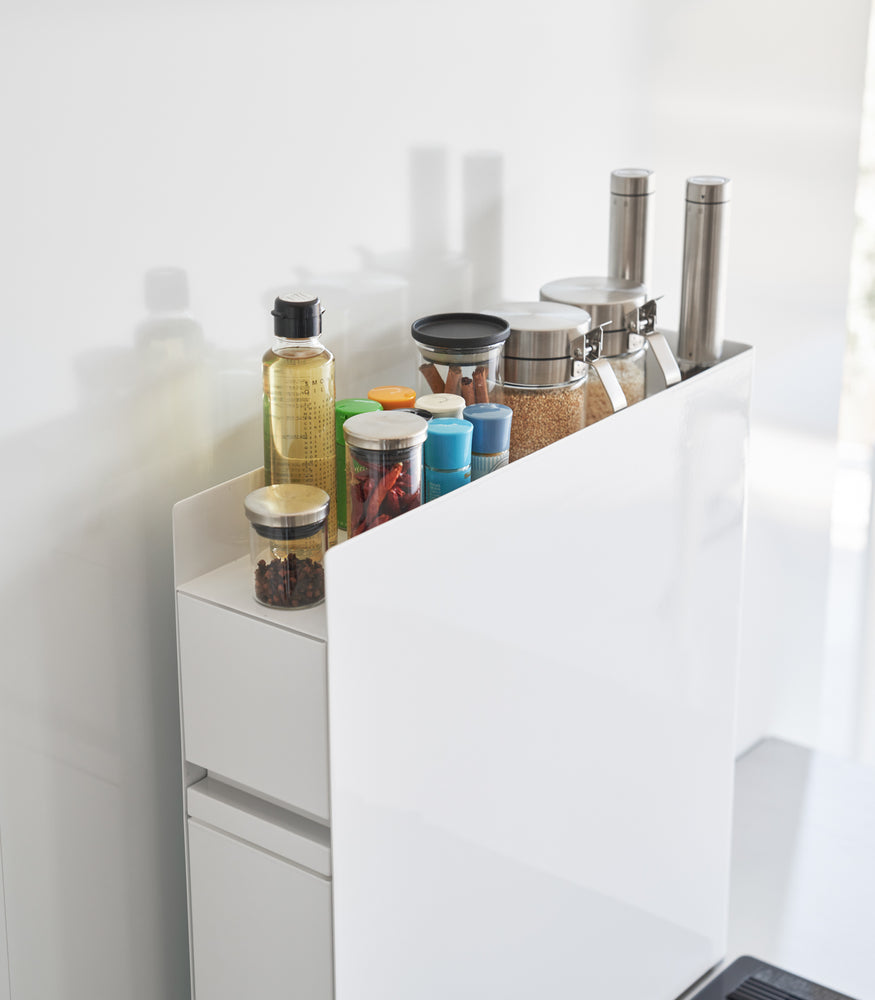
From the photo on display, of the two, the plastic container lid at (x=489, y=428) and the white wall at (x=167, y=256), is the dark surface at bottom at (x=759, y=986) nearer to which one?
the white wall at (x=167, y=256)

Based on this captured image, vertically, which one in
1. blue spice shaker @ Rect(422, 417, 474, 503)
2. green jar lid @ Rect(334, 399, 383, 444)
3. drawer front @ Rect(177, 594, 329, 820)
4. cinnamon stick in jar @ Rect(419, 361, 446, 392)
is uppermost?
cinnamon stick in jar @ Rect(419, 361, 446, 392)

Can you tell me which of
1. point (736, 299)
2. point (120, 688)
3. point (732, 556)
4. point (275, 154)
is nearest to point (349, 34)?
point (275, 154)

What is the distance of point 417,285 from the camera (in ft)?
4.14

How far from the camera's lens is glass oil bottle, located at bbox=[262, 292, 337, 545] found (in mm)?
1002

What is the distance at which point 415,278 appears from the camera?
1.26 metres

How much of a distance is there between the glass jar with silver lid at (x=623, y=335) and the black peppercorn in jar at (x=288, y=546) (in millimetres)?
407

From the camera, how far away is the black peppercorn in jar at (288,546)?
95 cm

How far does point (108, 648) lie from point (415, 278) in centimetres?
47

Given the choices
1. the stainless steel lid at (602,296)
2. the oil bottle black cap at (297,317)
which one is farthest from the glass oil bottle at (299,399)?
the stainless steel lid at (602,296)

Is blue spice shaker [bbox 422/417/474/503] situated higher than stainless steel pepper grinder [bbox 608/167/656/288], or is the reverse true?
stainless steel pepper grinder [bbox 608/167/656/288]

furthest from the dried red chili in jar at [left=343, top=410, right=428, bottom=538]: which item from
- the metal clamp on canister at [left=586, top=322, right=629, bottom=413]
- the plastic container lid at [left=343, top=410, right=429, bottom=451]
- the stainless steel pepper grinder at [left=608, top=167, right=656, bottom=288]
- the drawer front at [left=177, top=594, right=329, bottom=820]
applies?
the stainless steel pepper grinder at [left=608, top=167, right=656, bottom=288]

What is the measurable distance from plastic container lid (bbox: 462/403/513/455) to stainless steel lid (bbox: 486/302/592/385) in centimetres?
9

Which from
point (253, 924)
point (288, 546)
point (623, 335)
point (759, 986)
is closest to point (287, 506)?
point (288, 546)

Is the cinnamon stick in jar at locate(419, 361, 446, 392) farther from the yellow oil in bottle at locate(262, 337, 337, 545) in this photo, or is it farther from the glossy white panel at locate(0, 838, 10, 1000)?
the glossy white panel at locate(0, 838, 10, 1000)
